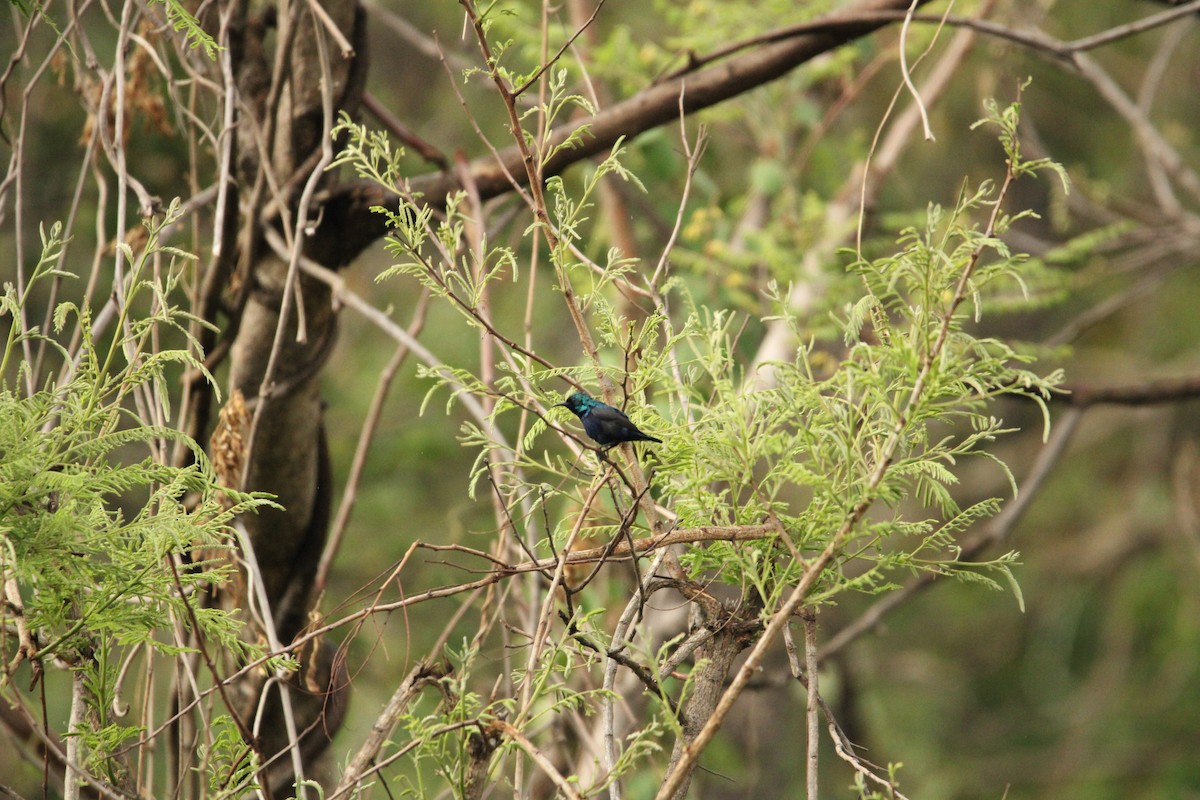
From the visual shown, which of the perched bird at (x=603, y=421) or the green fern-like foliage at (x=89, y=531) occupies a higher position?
the perched bird at (x=603, y=421)

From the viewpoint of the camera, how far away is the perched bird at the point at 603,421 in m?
1.80

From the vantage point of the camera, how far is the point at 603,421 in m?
1.84

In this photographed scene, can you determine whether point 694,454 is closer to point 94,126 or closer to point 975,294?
point 975,294

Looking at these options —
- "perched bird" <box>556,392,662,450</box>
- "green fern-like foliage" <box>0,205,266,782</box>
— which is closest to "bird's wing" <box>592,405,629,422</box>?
"perched bird" <box>556,392,662,450</box>

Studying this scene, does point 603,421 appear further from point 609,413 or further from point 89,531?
point 89,531

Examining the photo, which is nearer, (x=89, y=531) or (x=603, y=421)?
(x=89, y=531)

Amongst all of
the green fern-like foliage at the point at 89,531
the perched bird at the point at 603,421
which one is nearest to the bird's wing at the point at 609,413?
the perched bird at the point at 603,421

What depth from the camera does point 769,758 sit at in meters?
7.71

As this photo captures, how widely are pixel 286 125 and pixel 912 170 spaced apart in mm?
9958

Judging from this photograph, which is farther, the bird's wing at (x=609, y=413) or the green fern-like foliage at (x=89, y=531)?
the bird's wing at (x=609, y=413)

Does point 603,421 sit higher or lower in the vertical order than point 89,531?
higher

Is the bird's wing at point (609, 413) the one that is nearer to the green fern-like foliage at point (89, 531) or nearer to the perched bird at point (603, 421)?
the perched bird at point (603, 421)

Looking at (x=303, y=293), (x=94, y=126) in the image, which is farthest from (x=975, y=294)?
(x=94, y=126)

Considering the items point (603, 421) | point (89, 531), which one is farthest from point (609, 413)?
point (89, 531)
